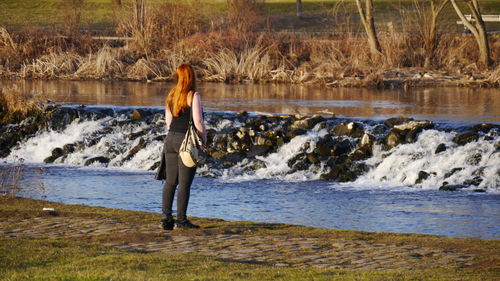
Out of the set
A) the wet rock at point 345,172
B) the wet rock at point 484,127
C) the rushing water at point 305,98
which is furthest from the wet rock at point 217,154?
the wet rock at point 484,127

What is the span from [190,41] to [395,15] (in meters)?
27.4

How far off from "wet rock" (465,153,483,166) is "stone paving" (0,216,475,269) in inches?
318

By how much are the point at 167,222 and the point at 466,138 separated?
31.2ft

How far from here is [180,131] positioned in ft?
37.3

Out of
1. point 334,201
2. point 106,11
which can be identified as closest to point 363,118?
point 334,201

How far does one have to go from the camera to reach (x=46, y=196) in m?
15.9

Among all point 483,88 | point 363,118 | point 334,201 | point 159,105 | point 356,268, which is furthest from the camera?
point 483,88

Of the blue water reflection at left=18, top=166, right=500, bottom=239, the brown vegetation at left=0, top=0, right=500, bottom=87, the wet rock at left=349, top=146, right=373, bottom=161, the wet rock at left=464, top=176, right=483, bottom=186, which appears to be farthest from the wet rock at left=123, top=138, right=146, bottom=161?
the brown vegetation at left=0, top=0, right=500, bottom=87

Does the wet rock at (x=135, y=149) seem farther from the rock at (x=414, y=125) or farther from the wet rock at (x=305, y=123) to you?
the rock at (x=414, y=125)

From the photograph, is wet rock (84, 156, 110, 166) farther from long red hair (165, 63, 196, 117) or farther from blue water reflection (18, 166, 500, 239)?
long red hair (165, 63, 196, 117)

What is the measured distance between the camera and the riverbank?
8.69m

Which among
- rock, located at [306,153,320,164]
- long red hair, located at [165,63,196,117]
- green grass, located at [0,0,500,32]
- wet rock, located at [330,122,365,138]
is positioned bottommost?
rock, located at [306,153,320,164]

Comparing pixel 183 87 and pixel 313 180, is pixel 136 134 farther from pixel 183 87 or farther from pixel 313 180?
pixel 183 87

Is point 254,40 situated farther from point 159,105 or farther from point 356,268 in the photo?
point 356,268
